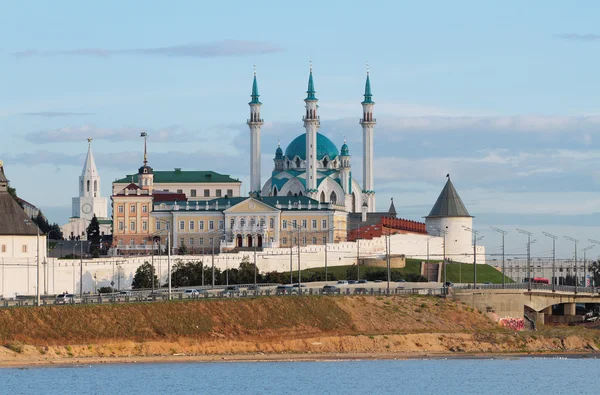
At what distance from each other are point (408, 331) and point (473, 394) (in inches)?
985

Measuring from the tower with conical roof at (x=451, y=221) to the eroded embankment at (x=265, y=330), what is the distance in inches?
2616

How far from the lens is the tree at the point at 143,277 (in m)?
139

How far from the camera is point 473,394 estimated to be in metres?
83.8

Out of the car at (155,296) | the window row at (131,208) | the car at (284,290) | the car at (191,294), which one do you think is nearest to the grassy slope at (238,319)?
the car at (191,294)

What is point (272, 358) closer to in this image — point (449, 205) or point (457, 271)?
point (457, 271)

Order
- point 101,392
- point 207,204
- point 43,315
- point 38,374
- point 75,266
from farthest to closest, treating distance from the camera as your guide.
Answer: point 207,204 → point 75,266 → point 43,315 → point 38,374 → point 101,392

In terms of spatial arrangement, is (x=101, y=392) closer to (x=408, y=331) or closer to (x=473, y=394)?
(x=473, y=394)

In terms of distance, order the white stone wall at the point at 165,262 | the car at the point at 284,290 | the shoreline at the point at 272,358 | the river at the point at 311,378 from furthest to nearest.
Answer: the white stone wall at the point at 165,262 < the car at the point at 284,290 < the shoreline at the point at 272,358 < the river at the point at 311,378

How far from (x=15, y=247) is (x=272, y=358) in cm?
4037

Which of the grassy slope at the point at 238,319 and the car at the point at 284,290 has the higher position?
the car at the point at 284,290

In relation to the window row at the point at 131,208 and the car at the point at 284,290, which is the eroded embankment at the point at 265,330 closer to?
the car at the point at 284,290

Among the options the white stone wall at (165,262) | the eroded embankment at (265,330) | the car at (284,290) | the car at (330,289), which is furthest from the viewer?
the white stone wall at (165,262)

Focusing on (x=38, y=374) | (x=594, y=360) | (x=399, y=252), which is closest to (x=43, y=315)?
(x=38, y=374)

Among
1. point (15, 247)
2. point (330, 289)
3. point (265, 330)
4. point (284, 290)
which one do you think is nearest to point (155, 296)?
point (265, 330)
